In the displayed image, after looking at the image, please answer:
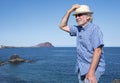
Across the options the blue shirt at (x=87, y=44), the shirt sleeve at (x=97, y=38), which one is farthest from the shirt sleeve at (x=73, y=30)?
the shirt sleeve at (x=97, y=38)

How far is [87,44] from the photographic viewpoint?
4867mm

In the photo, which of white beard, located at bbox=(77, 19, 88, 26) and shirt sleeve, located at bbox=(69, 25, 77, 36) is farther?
shirt sleeve, located at bbox=(69, 25, 77, 36)

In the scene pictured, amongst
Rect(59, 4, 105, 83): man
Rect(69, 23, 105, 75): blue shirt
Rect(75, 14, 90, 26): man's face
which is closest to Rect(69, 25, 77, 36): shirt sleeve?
Rect(59, 4, 105, 83): man

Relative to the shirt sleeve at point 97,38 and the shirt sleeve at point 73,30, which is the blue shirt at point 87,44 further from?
the shirt sleeve at point 73,30

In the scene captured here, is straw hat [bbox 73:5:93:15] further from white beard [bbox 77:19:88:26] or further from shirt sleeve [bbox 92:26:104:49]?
shirt sleeve [bbox 92:26:104:49]

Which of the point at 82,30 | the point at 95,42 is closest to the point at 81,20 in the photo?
the point at 82,30

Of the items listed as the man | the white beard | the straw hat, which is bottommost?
the man

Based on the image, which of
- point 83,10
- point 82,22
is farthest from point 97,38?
point 83,10

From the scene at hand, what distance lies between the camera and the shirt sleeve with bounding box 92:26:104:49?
4.62 meters

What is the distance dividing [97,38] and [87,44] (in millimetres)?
271

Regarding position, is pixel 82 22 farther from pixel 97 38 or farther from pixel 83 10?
pixel 97 38

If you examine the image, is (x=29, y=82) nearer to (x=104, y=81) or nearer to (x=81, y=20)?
(x=104, y=81)

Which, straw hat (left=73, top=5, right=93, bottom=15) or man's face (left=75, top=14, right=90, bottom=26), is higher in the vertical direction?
straw hat (left=73, top=5, right=93, bottom=15)

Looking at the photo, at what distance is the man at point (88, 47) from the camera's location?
Answer: 456 cm
